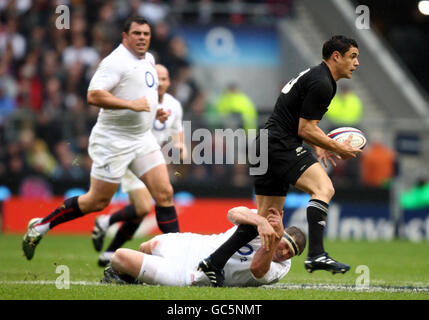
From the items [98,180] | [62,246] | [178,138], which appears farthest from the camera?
[62,246]

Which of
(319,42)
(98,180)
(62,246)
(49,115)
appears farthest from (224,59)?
(98,180)

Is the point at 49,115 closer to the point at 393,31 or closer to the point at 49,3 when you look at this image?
the point at 49,3

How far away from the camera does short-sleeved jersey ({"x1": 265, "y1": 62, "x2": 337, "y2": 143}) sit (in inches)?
285

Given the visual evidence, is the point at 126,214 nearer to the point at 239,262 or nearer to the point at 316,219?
the point at 239,262

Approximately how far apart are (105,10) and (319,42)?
573 centimetres

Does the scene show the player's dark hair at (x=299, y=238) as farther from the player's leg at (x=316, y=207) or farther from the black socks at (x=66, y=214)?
the black socks at (x=66, y=214)

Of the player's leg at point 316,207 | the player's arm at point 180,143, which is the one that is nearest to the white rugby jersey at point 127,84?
the player's arm at point 180,143

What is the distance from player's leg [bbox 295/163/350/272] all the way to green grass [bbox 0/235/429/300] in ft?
0.99

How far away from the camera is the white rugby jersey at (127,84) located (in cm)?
842

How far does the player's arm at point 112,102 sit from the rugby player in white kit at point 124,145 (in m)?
0.13

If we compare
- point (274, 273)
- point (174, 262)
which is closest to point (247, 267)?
point (274, 273)

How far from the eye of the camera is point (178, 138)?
1006 cm

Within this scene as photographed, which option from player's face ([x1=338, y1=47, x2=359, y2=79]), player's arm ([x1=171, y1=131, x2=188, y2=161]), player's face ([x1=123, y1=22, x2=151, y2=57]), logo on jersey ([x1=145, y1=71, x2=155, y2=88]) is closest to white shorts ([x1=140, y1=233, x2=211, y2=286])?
player's face ([x1=338, y1=47, x2=359, y2=79])

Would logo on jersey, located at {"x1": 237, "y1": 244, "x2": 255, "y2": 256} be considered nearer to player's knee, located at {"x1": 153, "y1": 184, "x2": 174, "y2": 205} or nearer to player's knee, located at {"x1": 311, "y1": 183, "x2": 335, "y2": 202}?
player's knee, located at {"x1": 311, "y1": 183, "x2": 335, "y2": 202}
